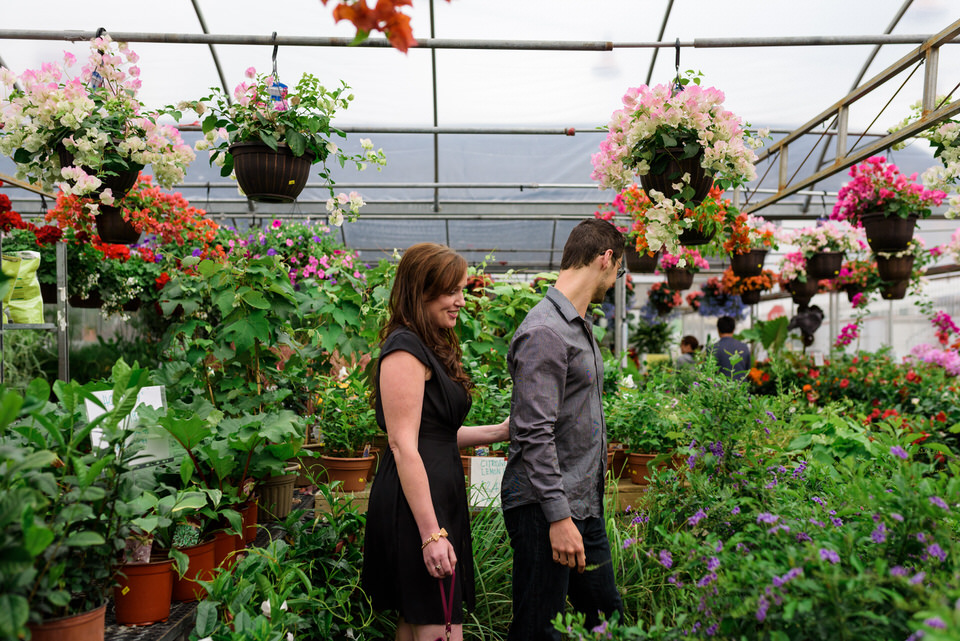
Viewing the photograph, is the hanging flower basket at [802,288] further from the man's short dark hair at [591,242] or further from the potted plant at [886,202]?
the man's short dark hair at [591,242]

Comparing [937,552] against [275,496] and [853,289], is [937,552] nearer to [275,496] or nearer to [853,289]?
[275,496]

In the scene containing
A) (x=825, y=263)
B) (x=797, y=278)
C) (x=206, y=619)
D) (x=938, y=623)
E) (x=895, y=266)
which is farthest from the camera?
(x=797, y=278)

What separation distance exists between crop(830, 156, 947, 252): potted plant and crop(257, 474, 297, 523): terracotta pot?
369cm

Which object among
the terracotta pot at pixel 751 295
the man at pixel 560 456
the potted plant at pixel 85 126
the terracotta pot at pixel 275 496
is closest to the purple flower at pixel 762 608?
the man at pixel 560 456

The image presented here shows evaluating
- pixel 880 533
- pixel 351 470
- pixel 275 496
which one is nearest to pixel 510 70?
pixel 351 470

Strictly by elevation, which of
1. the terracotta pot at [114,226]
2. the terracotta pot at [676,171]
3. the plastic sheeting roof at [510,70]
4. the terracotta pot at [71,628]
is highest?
the plastic sheeting roof at [510,70]

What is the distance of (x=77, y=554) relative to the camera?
1.14 m

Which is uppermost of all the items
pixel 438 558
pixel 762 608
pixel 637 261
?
pixel 637 261

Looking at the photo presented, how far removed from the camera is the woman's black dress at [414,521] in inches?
60.5

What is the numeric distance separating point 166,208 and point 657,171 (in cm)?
318

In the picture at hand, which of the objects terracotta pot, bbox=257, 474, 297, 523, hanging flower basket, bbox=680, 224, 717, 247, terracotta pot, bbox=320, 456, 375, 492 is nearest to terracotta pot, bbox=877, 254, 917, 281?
hanging flower basket, bbox=680, 224, 717, 247

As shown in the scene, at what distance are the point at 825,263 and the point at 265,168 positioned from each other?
4593 millimetres

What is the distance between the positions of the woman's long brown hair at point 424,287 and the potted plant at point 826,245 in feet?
15.2

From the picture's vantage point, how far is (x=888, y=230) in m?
4.03
